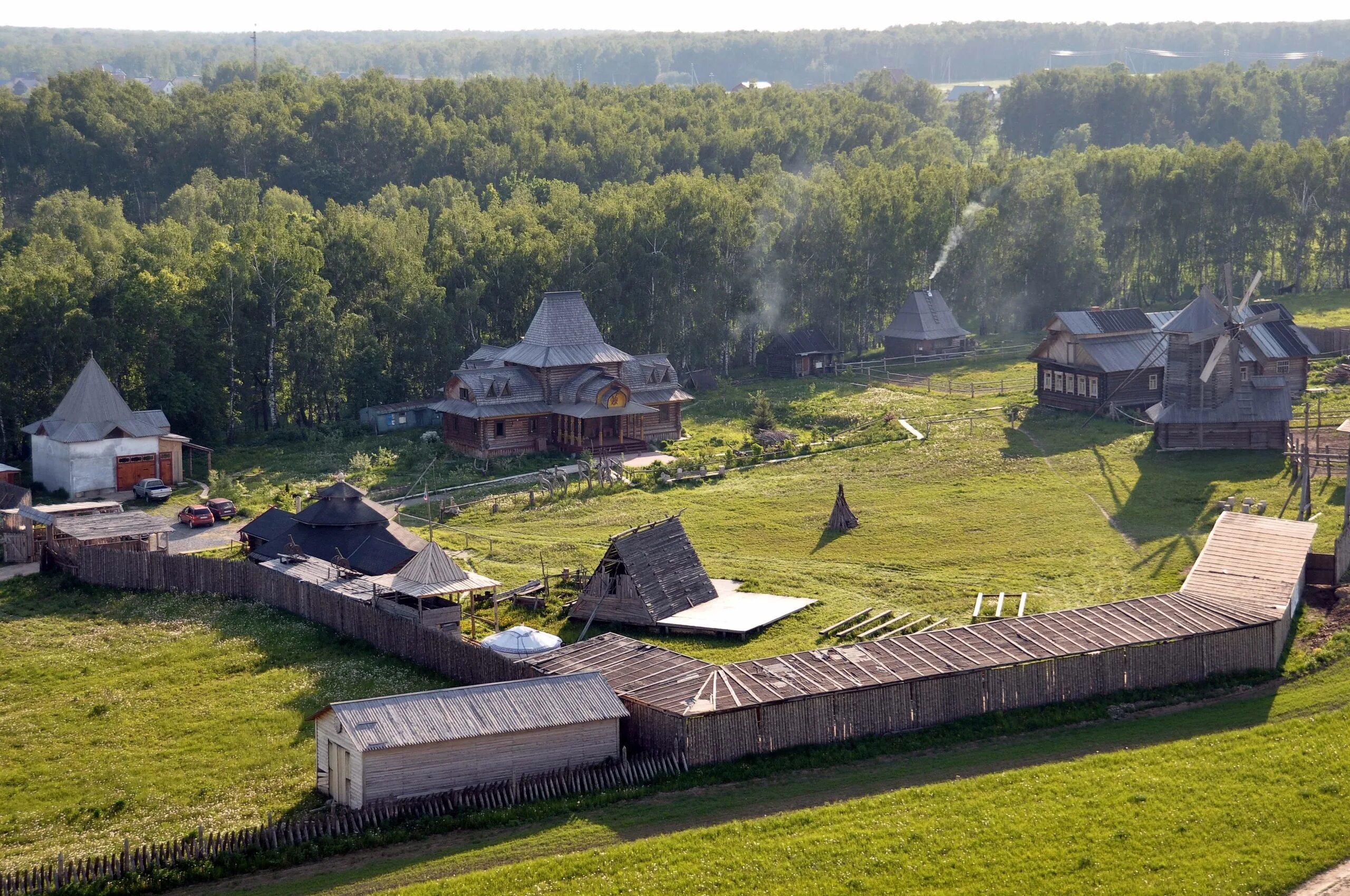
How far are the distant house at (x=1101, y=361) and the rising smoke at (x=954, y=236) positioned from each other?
1164 inches

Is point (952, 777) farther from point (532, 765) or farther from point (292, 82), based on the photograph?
point (292, 82)

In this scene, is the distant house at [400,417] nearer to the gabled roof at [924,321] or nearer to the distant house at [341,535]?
the distant house at [341,535]

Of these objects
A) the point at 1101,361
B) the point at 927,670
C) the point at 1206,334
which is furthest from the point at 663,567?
the point at 1101,361

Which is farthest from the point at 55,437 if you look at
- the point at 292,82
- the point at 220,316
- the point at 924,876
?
the point at 292,82

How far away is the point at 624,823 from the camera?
1256 inches

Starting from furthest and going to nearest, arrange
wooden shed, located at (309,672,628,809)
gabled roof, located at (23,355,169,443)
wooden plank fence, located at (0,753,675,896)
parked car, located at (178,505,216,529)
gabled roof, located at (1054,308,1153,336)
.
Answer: gabled roof, located at (1054,308,1153,336), gabled roof, located at (23,355,169,443), parked car, located at (178,505,216,529), wooden shed, located at (309,672,628,809), wooden plank fence, located at (0,753,675,896)

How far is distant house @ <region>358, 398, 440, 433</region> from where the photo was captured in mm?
80938

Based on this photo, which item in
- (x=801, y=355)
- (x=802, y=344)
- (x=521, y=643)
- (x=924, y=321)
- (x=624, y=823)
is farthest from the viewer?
(x=924, y=321)

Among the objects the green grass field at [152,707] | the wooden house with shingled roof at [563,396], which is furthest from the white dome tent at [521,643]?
the wooden house with shingled roof at [563,396]

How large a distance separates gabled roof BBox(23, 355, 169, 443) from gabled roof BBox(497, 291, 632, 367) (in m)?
18.4

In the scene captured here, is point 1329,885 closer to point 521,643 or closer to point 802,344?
point 521,643

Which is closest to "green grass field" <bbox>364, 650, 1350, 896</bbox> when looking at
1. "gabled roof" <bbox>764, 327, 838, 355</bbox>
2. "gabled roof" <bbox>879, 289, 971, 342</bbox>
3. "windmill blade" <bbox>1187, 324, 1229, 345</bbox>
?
"windmill blade" <bbox>1187, 324, 1229, 345</bbox>

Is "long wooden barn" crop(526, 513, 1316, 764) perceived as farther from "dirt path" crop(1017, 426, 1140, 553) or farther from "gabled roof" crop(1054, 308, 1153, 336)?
"gabled roof" crop(1054, 308, 1153, 336)

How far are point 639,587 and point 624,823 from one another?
583 inches
